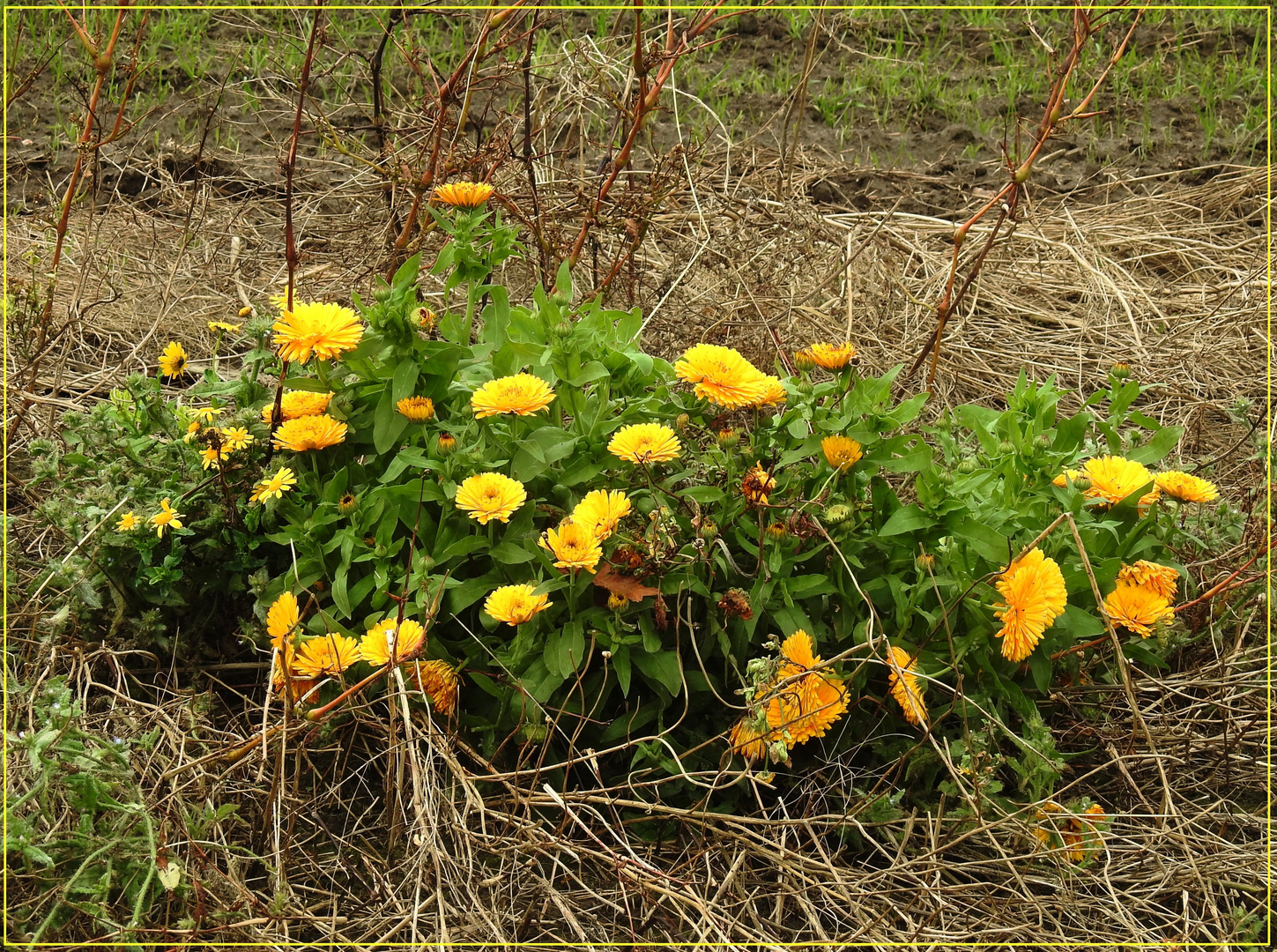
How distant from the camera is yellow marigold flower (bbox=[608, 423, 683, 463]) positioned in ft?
5.84

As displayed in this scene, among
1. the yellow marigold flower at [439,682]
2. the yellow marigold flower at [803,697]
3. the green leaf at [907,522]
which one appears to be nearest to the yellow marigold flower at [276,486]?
the yellow marigold flower at [439,682]

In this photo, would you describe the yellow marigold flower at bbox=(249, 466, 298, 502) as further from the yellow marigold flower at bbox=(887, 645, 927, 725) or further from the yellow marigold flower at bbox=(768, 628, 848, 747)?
the yellow marigold flower at bbox=(887, 645, 927, 725)

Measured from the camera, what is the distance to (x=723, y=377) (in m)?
1.85

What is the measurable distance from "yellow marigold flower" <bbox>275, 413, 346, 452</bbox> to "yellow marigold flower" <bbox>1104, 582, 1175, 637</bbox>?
1347mm

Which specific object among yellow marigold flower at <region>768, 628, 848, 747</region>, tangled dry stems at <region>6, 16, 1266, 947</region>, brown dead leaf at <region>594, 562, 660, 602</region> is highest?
brown dead leaf at <region>594, 562, 660, 602</region>

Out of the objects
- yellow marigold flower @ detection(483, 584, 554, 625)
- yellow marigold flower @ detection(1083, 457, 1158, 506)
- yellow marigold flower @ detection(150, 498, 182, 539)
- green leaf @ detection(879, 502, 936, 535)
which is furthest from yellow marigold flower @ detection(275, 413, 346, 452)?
yellow marigold flower @ detection(1083, 457, 1158, 506)

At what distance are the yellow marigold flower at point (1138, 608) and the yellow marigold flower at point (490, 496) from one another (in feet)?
3.25

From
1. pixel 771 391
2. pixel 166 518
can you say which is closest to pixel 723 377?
pixel 771 391

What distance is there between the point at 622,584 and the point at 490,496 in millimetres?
252

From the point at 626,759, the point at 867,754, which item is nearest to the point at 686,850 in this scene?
the point at 626,759

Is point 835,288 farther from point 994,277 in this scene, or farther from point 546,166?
point 546,166

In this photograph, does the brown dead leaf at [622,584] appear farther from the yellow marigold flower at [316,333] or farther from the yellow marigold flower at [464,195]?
the yellow marigold flower at [464,195]

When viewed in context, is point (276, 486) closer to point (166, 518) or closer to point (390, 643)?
point (166, 518)

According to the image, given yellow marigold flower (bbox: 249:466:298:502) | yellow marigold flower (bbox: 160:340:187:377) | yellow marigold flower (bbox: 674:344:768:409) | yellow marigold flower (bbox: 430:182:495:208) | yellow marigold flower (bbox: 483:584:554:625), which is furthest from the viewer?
yellow marigold flower (bbox: 160:340:187:377)
